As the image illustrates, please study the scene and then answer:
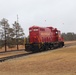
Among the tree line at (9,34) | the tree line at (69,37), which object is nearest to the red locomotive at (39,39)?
the tree line at (9,34)

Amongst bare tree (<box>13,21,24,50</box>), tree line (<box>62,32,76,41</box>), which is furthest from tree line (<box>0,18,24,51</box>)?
tree line (<box>62,32,76,41</box>)

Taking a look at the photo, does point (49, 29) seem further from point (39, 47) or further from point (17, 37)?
point (17, 37)

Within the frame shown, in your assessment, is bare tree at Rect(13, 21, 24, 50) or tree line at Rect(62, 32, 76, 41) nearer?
bare tree at Rect(13, 21, 24, 50)

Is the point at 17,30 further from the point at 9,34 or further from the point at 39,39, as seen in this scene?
the point at 39,39

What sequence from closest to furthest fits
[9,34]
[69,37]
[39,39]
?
[39,39], [9,34], [69,37]

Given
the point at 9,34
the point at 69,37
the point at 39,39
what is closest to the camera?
the point at 39,39

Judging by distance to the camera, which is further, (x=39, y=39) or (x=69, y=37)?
(x=69, y=37)

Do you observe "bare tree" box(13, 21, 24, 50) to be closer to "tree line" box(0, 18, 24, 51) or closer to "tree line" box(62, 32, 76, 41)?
"tree line" box(0, 18, 24, 51)

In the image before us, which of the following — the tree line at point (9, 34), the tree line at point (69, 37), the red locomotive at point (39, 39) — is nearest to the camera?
the red locomotive at point (39, 39)

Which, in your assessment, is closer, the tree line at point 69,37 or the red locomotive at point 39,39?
the red locomotive at point 39,39

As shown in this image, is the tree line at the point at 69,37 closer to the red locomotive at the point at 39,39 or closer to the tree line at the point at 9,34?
the tree line at the point at 9,34

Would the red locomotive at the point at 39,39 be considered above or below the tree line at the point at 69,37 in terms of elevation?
below

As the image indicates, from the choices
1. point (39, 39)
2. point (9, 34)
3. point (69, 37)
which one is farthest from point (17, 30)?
point (69, 37)

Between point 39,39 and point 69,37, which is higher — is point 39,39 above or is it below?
below
